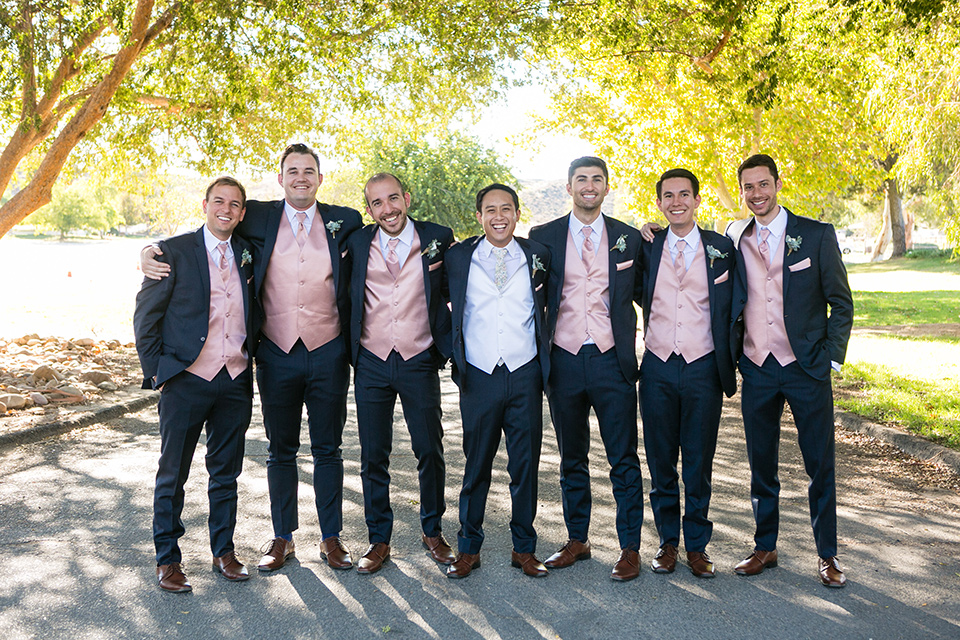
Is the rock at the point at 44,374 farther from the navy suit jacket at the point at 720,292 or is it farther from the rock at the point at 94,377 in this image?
the navy suit jacket at the point at 720,292

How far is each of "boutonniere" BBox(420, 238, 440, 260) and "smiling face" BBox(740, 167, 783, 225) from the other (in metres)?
2.00

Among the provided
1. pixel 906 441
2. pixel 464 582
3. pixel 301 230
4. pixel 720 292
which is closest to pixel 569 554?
pixel 464 582

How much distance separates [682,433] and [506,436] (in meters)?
1.11

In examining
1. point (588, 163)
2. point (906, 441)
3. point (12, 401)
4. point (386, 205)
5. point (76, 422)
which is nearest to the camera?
point (386, 205)

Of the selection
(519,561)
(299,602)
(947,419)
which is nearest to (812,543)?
(519,561)

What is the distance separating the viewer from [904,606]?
436 centimetres

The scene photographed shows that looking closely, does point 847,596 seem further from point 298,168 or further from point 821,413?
point 298,168

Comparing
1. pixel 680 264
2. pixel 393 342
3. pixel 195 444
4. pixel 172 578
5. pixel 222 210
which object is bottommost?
pixel 172 578

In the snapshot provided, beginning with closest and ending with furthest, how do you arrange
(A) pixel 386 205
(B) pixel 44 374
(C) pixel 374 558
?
(C) pixel 374 558 → (A) pixel 386 205 → (B) pixel 44 374

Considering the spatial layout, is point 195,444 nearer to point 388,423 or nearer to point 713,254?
point 388,423

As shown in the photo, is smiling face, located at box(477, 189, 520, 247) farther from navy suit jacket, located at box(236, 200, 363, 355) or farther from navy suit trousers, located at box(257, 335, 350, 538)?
navy suit trousers, located at box(257, 335, 350, 538)

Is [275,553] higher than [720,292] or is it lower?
lower

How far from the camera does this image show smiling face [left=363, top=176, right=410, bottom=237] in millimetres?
5078

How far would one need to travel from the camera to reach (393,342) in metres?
5.05
